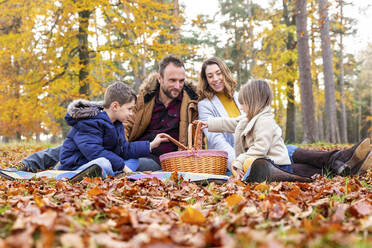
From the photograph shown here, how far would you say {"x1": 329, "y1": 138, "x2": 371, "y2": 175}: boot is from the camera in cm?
357

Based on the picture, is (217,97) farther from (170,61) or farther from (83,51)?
(83,51)

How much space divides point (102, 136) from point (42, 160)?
1.20m

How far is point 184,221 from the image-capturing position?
170 cm

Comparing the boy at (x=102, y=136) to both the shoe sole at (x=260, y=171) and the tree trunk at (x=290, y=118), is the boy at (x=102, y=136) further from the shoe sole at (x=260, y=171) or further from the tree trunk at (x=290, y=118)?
the tree trunk at (x=290, y=118)

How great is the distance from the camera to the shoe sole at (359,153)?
140 inches

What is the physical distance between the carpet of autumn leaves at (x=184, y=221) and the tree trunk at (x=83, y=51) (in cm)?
667

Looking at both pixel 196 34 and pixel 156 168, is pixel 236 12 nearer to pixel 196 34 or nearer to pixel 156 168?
pixel 196 34

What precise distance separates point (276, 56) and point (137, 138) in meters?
11.2

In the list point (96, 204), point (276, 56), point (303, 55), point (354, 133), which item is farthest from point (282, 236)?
point (354, 133)

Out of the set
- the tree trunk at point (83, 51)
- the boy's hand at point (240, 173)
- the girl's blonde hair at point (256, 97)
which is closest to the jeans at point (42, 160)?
the boy's hand at point (240, 173)

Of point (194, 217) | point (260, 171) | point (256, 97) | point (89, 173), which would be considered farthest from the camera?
point (256, 97)

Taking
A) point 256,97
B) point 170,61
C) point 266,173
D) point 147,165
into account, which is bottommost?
point 147,165

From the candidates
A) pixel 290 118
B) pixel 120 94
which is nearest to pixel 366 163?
pixel 120 94

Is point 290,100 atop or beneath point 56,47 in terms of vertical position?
beneath
